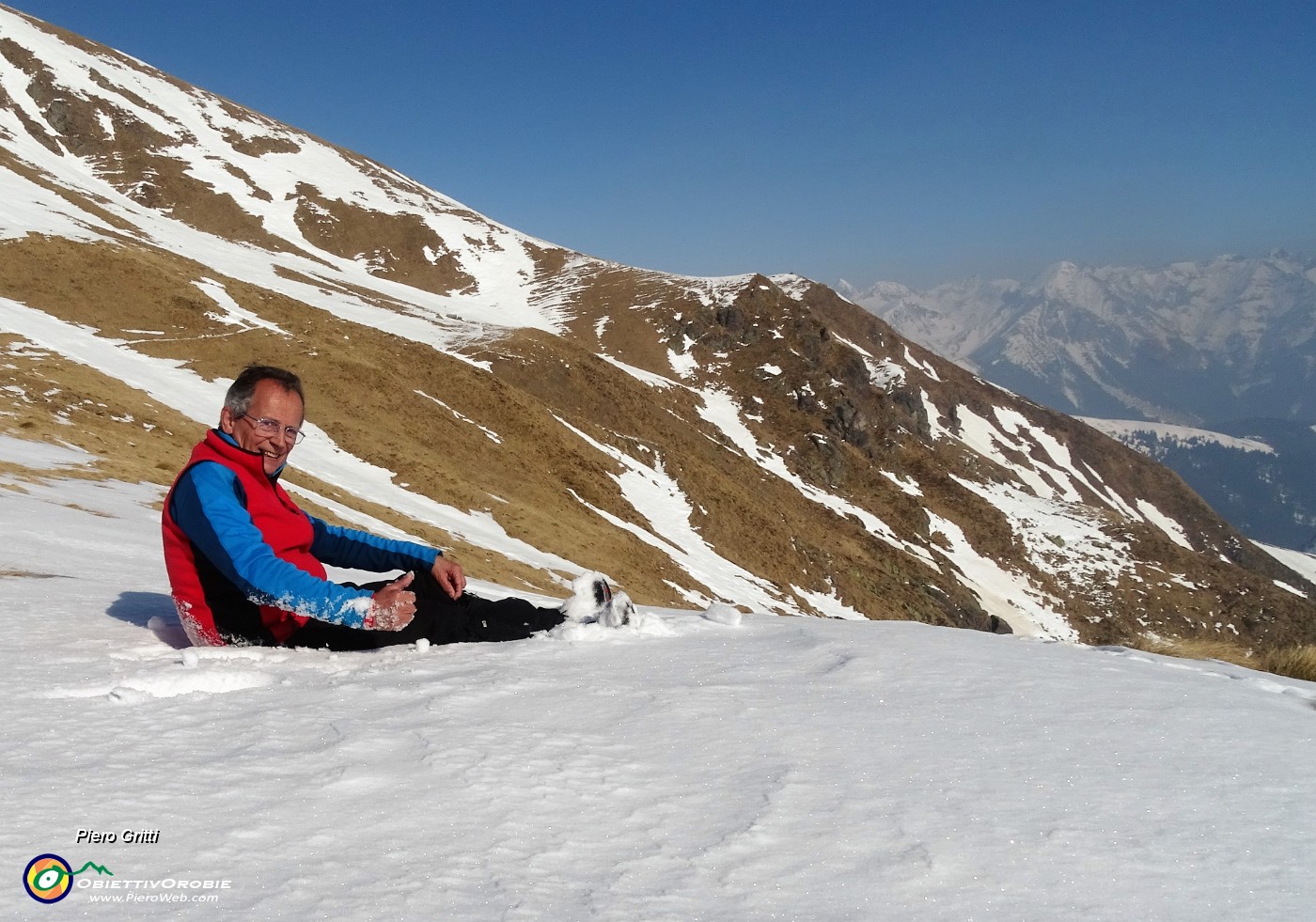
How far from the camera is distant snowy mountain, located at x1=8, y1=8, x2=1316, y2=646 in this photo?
26.2 m

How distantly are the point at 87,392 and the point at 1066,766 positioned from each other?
24.8 meters

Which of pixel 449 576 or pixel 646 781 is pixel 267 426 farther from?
pixel 646 781

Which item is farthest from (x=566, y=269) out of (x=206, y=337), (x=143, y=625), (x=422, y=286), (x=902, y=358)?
(x=143, y=625)

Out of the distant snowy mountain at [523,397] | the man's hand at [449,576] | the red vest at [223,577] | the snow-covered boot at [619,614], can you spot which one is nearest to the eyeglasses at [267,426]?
the red vest at [223,577]

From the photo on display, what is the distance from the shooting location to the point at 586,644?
17.0 ft

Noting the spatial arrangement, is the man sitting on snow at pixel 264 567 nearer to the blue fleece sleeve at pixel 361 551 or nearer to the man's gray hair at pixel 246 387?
the man's gray hair at pixel 246 387

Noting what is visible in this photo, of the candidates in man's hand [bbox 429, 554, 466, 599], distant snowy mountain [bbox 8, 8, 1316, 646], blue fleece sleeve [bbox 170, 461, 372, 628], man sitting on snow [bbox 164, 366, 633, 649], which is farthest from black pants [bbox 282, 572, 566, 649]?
distant snowy mountain [bbox 8, 8, 1316, 646]

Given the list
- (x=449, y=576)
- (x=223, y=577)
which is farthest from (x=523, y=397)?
(x=223, y=577)

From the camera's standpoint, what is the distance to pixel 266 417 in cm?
457

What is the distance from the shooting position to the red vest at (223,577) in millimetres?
4527

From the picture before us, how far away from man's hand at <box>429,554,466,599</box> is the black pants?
0.11m

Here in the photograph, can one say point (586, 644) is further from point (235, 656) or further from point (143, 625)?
point (143, 625)

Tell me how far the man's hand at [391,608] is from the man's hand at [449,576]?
69 centimetres

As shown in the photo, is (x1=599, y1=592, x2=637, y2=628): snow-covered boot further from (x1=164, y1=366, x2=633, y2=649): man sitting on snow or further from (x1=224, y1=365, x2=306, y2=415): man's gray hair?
(x1=224, y1=365, x2=306, y2=415): man's gray hair
